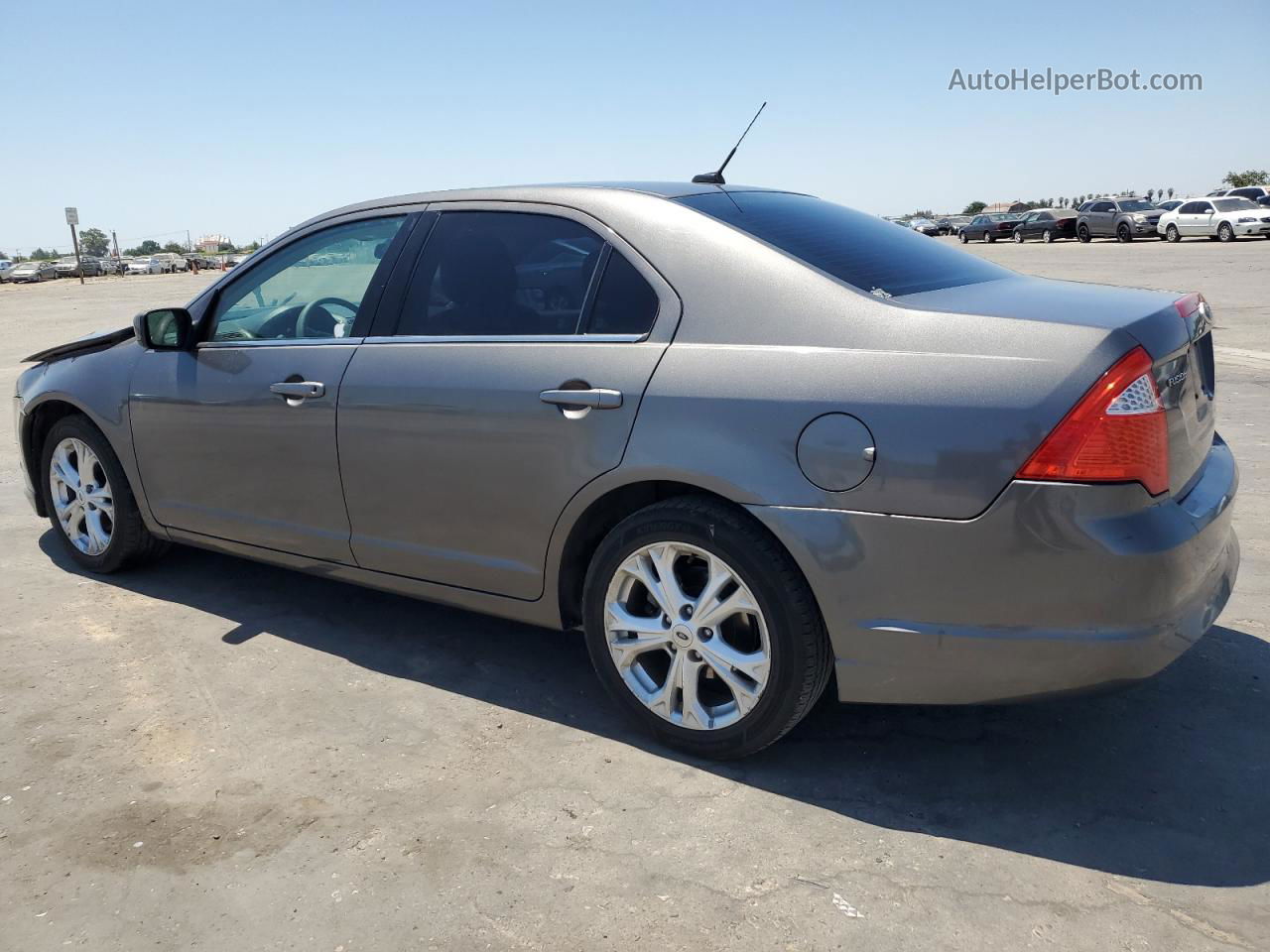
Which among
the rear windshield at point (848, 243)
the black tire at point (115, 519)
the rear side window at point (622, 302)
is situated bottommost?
the black tire at point (115, 519)

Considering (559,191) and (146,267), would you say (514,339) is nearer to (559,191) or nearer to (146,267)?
(559,191)

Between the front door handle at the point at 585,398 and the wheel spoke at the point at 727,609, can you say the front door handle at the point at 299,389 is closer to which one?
the front door handle at the point at 585,398

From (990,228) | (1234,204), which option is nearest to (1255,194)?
(1234,204)

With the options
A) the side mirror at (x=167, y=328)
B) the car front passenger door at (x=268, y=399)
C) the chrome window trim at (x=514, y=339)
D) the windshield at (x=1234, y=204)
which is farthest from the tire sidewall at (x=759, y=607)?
the windshield at (x=1234, y=204)

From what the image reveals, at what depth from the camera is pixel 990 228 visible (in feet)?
170

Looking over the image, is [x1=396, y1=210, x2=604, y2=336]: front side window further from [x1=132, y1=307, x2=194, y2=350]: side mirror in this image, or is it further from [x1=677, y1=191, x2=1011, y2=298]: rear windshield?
[x1=132, y1=307, x2=194, y2=350]: side mirror

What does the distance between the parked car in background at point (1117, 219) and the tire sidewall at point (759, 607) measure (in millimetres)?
42625

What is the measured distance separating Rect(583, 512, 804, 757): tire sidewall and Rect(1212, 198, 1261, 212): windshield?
1526 inches

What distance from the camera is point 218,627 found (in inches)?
174

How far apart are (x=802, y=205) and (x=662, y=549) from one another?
146 centimetres

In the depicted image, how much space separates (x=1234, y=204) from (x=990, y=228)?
636 inches

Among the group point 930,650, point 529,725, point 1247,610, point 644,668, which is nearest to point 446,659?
point 529,725

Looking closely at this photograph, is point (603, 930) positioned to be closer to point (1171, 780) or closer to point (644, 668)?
point (644, 668)

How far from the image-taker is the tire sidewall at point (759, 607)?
9.66 feet
